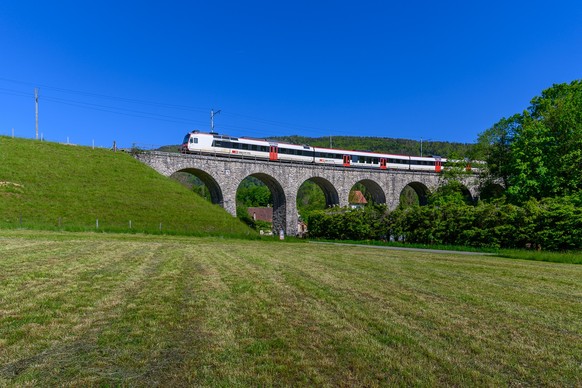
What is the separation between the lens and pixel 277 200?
157 feet

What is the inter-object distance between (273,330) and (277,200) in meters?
43.2

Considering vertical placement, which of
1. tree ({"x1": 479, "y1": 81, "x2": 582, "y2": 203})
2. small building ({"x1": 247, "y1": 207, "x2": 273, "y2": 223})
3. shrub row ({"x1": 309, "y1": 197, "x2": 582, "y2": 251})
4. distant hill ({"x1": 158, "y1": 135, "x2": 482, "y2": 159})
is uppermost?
distant hill ({"x1": 158, "y1": 135, "x2": 482, "y2": 159})

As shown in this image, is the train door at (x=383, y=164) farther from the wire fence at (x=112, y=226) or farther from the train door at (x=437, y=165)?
the wire fence at (x=112, y=226)

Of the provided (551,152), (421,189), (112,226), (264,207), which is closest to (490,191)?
(551,152)

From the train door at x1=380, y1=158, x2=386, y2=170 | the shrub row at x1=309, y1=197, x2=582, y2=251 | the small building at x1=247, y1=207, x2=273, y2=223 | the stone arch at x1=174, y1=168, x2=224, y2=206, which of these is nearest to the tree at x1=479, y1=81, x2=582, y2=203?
the shrub row at x1=309, y1=197, x2=582, y2=251

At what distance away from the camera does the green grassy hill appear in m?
26.1

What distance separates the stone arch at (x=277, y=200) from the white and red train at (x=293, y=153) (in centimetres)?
254

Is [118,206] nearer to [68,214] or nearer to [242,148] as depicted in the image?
[68,214]

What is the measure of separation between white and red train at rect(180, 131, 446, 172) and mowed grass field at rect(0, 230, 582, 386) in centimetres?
3323

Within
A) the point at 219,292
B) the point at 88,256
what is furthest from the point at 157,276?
the point at 88,256

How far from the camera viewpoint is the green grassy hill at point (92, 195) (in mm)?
26062

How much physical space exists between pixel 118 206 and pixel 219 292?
26647 millimetres

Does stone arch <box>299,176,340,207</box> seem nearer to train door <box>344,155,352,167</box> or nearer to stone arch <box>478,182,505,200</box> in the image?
train door <box>344,155,352,167</box>

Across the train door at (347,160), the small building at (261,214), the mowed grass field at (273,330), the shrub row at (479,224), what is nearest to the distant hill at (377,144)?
the small building at (261,214)
